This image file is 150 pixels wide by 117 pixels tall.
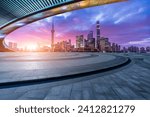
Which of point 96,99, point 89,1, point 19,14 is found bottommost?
point 96,99

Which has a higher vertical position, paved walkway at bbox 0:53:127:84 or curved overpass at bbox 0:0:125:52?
curved overpass at bbox 0:0:125:52

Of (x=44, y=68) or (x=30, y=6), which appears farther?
(x=30, y=6)

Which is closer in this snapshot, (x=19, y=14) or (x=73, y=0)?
(x=73, y=0)

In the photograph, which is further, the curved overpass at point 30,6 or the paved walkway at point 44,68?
the curved overpass at point 30,6

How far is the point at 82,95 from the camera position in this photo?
3240 mm

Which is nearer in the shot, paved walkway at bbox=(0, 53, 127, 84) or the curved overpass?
paved walkway at bbox=(0, 53, 127, 84)

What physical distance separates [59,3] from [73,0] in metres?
3.21

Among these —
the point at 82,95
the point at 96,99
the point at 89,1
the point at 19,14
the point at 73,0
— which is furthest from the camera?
the point at 19,14

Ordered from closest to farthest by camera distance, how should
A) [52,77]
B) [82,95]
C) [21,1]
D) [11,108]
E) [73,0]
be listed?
1. [11,108]
2. [82,95]
3. [52,77]
4. [21,1]
5. [73,0]

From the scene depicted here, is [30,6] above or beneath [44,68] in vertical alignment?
above

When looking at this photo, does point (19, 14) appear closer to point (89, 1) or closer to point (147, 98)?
point (89, 1)

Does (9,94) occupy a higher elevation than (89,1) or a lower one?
lower

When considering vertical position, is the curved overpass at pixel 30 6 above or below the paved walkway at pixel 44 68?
above

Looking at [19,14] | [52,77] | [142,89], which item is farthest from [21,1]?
[142,89]
